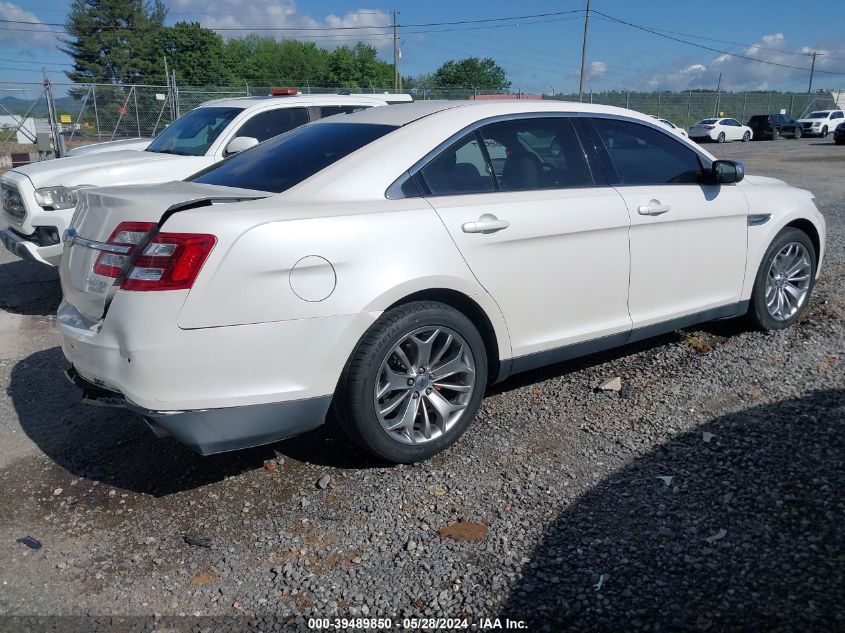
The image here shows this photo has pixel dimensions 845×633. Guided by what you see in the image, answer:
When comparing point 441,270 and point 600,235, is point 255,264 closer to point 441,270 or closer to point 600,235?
point 441,270

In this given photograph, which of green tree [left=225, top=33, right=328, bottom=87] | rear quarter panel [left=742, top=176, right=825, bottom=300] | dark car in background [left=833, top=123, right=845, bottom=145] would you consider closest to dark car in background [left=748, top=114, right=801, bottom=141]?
dark car in background [left=833, top=123, right=845, bottom=145]

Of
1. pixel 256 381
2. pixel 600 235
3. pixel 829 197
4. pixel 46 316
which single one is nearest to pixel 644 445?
pixel 600 235

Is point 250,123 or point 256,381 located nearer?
point 256,381

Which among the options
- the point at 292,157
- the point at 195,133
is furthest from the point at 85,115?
the point at 292,157

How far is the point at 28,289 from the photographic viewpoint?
24.8ft

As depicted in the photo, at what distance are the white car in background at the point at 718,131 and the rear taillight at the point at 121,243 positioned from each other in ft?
138

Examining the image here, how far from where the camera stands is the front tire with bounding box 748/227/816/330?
5.18 m

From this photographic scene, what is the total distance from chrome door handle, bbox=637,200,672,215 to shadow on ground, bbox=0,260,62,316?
521cm

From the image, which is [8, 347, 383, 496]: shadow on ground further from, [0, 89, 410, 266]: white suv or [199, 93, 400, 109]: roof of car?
[199, 93, 400, 109]: roof of car

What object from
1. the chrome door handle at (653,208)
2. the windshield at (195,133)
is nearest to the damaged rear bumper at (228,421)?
the chrome door handle at (653,208)

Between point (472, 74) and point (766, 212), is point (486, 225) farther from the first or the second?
point (472, 74)

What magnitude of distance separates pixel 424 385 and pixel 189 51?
262 ft

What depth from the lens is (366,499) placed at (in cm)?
335

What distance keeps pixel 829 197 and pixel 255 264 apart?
13.8m
